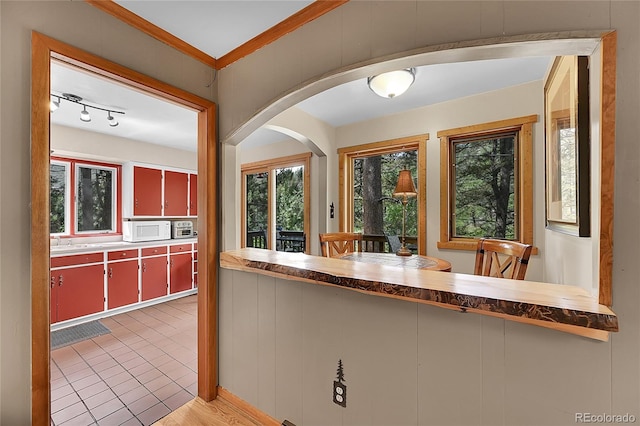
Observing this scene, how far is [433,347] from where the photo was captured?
3.64 ft

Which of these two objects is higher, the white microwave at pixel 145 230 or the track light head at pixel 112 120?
the track light head at pixel 112 120

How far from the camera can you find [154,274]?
4.11m

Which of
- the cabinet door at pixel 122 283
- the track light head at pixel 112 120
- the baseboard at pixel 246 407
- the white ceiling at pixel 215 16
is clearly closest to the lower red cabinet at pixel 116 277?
the cabinet door at pixel 122 283

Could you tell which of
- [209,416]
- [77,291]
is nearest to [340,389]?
[209,416]

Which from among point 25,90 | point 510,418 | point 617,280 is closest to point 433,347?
point 510,418

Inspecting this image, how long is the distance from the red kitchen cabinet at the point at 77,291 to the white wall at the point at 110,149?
149 centimetres

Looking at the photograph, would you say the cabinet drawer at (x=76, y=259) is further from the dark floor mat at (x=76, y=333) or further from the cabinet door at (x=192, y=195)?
the cabinet door at (x=192, y=195)

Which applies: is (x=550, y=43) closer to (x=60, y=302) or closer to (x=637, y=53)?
(x=637, y=53)

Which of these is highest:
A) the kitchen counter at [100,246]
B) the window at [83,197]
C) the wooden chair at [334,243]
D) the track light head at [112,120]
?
the track light head at [112,120]

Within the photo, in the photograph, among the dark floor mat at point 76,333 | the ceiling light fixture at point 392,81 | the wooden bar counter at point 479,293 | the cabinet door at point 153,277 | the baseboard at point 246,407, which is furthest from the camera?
the cabinet door at point 153,277

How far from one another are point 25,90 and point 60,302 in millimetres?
3000

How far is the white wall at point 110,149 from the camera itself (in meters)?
3.48

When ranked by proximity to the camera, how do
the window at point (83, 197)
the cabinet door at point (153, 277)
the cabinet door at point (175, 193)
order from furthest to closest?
the cabinet door at point (175, 193), the cabinet door at point (153, 277), the window at point (83, 197)

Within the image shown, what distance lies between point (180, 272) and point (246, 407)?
10.6 feet
